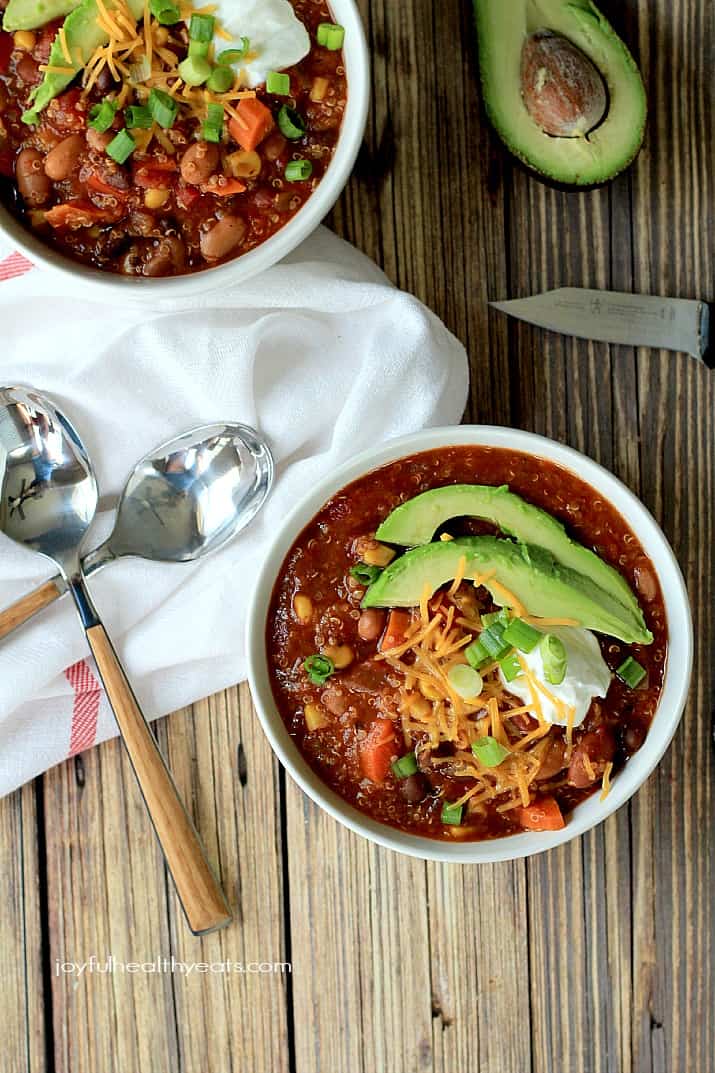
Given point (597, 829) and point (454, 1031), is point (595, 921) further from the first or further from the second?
point (454, 1031)

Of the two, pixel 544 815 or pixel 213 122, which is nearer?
pixel 213 122

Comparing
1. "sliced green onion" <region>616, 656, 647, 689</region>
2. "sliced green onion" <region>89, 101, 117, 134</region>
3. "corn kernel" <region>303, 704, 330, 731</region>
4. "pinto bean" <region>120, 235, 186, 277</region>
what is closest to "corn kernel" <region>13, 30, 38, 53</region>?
"sliced green onion" <region>89, 101, 117, 134</region>

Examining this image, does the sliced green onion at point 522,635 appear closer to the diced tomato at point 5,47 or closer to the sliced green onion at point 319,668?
the sliced green onion at point 319,668

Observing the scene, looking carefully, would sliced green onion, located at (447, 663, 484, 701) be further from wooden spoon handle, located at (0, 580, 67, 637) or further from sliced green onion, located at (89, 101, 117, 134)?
sliced green onion, located at (89, 101, 117, 134)

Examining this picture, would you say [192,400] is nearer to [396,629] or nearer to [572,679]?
[396,629]

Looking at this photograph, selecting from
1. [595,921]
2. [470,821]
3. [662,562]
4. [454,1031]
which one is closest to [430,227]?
[662,562]

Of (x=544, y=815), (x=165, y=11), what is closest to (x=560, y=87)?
(x=165, y=11)

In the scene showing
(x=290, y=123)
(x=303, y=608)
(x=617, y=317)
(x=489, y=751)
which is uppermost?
(x=290, y=123)
